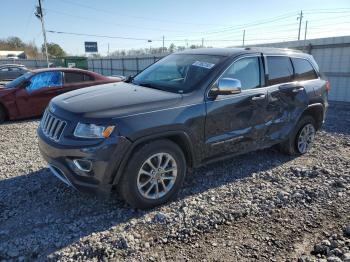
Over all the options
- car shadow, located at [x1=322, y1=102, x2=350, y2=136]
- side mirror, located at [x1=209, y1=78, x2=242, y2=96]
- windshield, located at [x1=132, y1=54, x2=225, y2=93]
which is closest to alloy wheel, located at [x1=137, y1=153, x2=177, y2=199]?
windshield, located at [x1=132, y1=54, x2=225, y2=93]

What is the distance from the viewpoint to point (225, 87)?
12.8 ft

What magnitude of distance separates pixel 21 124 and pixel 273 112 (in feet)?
21.2

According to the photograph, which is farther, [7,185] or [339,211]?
[7,185]

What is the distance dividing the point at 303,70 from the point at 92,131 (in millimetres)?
3850

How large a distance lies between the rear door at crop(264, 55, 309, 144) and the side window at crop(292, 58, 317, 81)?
11 centimetres

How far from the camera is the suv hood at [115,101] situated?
3.38 m

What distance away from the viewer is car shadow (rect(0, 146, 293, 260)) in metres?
3.17

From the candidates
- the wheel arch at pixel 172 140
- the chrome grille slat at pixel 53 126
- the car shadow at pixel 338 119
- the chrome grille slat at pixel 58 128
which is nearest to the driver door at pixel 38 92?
the chrome grille slat at pixel 53 126

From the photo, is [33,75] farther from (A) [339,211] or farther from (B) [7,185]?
(A) [339,211]

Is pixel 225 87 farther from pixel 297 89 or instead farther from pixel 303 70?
pixel 303 70

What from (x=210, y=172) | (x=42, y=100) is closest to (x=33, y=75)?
(x=42, y=100)

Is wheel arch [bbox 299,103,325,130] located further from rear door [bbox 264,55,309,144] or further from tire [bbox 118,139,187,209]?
tire [bbox 118,139,187,209]

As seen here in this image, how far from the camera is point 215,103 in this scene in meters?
3.98

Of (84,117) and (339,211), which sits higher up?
(84,117)
